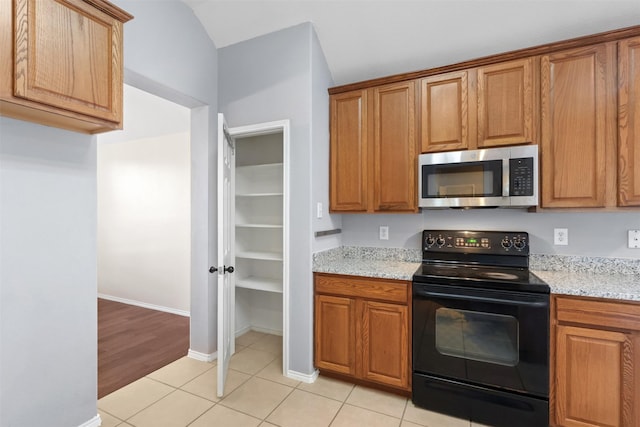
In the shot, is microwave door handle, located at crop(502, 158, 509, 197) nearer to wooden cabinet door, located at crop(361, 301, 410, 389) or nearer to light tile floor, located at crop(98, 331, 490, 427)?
wooden cabinet door, located at crop(361, 301, 410, 389)

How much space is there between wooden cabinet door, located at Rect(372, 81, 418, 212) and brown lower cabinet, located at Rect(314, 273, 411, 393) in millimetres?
686

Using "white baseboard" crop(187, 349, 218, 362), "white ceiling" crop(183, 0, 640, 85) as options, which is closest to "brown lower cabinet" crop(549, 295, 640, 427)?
"white ceiling" crop(183, 0, 640, 85)

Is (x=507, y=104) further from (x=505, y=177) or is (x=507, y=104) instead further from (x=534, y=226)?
(x=534, y=226)

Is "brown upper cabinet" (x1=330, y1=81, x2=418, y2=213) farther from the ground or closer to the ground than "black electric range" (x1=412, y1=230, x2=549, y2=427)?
farther from the ground

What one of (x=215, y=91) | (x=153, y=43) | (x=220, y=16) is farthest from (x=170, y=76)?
(x=220, y=16)

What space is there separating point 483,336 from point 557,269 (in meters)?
0.88

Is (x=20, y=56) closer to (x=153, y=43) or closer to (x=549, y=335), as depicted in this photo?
(x=153, y=43)

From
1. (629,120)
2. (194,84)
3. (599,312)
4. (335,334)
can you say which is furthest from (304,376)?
(629,120)

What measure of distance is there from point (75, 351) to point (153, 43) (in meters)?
2.13

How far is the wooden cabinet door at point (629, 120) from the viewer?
70.8 inches

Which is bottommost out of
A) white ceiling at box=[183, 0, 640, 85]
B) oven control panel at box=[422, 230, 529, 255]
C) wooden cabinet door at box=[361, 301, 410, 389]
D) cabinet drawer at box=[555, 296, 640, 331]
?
wooden cabinet door at box=[361, 301, 410, 389]

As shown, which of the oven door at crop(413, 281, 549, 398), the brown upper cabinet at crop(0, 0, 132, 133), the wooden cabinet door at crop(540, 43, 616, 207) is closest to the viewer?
the brown upper cabinet at crop(0, 0, 132, 133)

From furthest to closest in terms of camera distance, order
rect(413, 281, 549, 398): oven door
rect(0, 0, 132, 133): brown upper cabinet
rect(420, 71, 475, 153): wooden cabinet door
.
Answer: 1. rect(420, 71, 475, 153): wooden cabinet door
2. rect(413, 281, 549, 398): oven door
3. rect(0, 0, 132, 133): brown upper cabinet

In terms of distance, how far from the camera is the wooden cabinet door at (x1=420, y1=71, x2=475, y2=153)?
7.23 feet
